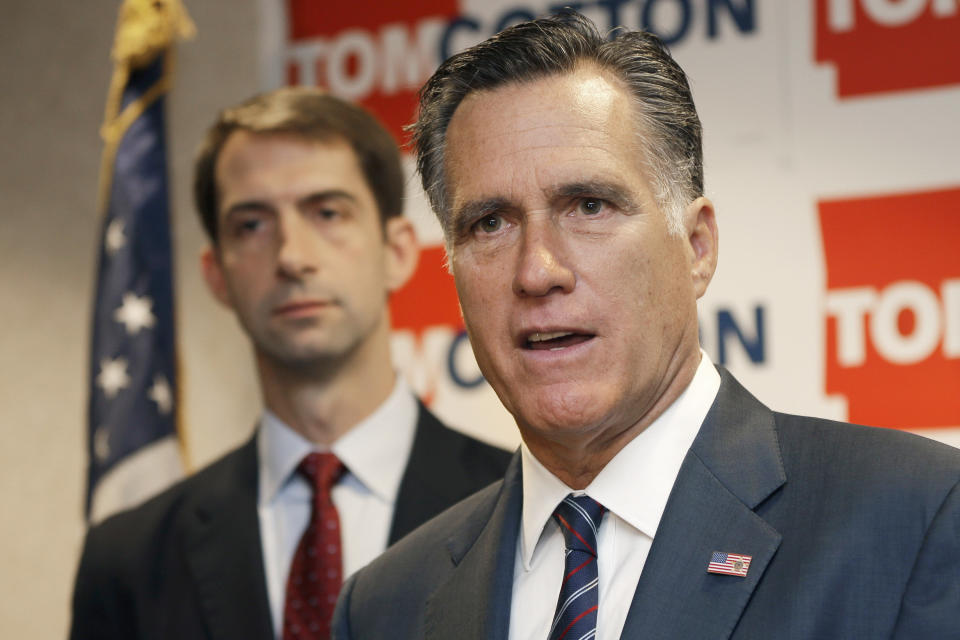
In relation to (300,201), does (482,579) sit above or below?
below

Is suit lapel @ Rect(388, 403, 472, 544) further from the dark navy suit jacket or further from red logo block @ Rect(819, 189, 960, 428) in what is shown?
red logo block @ Rect(819, 189, 960, 428)

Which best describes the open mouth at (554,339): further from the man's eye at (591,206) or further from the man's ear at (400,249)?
the man's ear at (400,249)

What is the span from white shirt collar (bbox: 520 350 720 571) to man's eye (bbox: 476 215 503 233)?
34cm

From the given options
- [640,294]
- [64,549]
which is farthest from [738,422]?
[64,549]

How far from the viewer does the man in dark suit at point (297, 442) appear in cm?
260

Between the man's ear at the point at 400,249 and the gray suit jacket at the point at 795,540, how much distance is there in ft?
4.12

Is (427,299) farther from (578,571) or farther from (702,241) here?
(578,571)

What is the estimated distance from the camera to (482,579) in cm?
171

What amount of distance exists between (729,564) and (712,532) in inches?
2.1

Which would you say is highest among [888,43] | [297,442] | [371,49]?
[371,49]

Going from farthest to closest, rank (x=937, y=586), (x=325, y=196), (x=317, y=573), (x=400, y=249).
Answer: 1. (x=400, y=249)
2. (x=325, y=196)
3. (x=317, y=573)
4. (x=937, y=586)

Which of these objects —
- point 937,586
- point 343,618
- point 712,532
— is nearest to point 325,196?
point 343,618

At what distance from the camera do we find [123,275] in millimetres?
3447

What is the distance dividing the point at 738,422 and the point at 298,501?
Result: 138 cm
